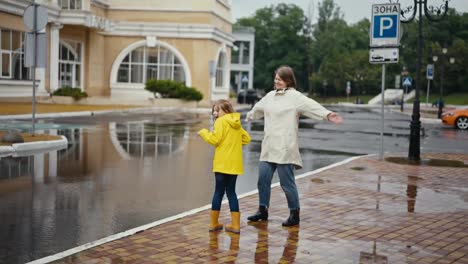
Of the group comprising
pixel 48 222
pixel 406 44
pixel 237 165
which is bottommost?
pixel 48 222

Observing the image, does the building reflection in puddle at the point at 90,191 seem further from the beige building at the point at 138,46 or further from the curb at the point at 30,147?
the beige building at the point at 138,46

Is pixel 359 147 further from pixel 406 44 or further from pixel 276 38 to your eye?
pixel 276 38

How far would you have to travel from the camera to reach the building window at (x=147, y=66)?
1802 inches

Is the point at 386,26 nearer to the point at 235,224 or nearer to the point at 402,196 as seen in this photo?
the point at 402,196

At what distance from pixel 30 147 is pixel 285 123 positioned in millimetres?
8421

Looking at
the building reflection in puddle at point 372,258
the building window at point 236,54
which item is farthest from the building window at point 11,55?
the building window at point 236,54

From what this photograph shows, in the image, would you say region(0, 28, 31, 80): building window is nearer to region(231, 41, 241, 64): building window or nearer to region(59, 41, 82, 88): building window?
region(59, 41, 82, 88): building window

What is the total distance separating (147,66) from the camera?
46031mm

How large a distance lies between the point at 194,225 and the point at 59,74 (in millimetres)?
35777

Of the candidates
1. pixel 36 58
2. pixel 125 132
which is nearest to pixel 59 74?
pixel 125 132

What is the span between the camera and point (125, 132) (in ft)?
67.2

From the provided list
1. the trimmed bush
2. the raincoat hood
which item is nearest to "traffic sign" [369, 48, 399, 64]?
the raincoat hood

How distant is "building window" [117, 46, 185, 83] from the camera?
45781 millimetres

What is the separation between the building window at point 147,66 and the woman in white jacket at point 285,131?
38.6m
